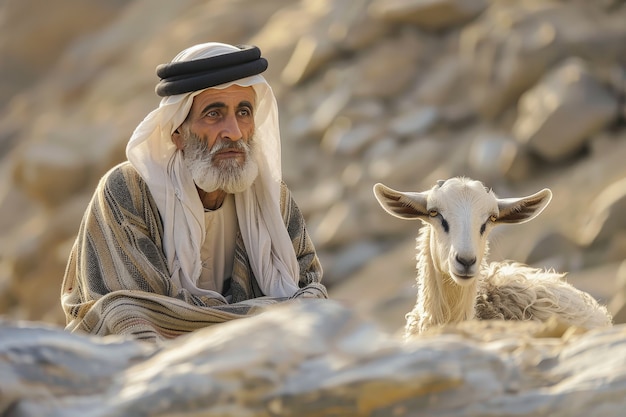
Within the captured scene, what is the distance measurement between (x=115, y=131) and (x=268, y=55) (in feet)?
8.86

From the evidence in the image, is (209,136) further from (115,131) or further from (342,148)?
(115,131)

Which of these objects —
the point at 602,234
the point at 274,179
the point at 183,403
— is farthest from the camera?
the point at 602,234

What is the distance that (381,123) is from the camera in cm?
1803

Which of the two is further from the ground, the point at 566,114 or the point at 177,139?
the point at 566,114

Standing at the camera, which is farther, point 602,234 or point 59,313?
point 59,313

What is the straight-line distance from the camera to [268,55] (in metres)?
20.0

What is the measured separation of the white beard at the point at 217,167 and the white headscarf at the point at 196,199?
0.22ft

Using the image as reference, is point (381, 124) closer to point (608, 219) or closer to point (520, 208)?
point (608, 219)

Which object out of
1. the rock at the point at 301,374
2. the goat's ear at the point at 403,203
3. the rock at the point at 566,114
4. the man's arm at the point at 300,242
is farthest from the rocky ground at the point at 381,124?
the rock at the point at 301,374

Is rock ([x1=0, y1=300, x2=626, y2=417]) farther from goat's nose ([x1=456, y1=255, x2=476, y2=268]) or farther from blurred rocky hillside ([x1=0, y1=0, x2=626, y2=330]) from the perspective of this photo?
blurred rocky hillside ([x1=0, y1=0, x2=626, y2=330])

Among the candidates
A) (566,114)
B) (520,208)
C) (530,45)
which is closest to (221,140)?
(520,208)

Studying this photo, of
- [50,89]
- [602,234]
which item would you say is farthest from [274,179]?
[50,89]

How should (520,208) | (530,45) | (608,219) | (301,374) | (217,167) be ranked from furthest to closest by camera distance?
(530,45) → (608,219) → (520,208) → (217,167) → (301,374)

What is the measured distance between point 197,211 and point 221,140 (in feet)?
1.08
